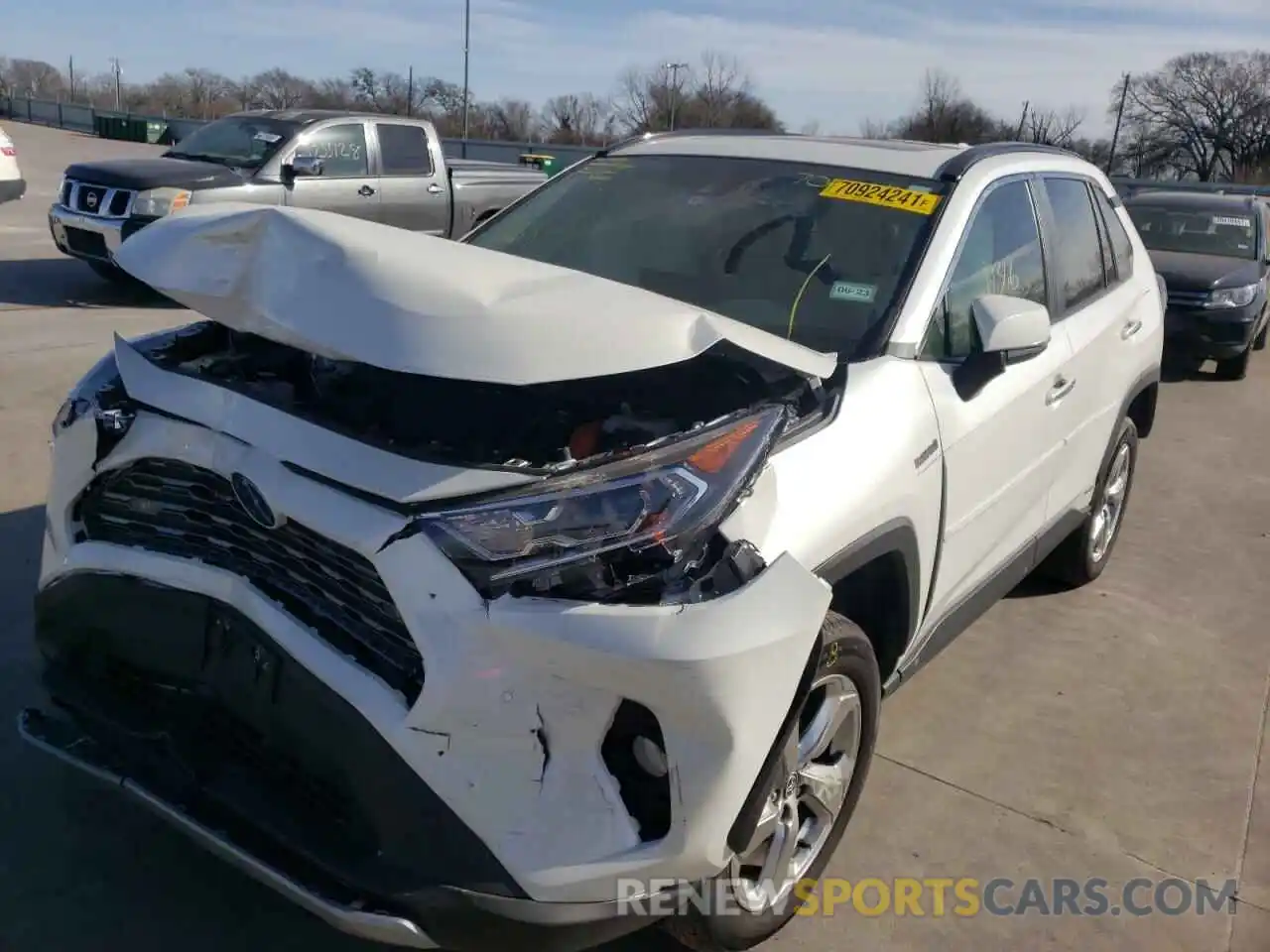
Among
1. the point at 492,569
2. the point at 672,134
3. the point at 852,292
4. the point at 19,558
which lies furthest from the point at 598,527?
the point at 19,558

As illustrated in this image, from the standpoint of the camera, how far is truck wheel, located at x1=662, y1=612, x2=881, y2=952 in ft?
7.87

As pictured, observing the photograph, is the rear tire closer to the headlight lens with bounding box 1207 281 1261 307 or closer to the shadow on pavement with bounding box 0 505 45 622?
the headlight lens with bounding box 1207 281 1261 307

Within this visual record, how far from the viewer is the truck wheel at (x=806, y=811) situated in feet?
7.87

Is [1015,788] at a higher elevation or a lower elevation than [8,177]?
lower

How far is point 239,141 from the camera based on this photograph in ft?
35.6

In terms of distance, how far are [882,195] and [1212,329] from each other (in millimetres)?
8150

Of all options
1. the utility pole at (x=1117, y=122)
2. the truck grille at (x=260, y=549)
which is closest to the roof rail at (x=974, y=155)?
the truck grille at (x=260, y=549)

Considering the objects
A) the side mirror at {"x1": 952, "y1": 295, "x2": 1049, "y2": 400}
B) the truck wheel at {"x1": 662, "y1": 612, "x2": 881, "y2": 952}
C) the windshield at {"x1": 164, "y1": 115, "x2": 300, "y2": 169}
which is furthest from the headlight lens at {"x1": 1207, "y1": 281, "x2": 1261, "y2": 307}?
the truck wheel at {"x1": 662, "y1": 612, "x2": 881, "y2": 952}

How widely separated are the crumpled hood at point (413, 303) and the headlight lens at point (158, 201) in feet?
24.7

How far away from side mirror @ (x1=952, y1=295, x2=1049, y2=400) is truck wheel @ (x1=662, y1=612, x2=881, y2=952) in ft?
3.07

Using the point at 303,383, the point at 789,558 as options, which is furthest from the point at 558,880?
the point at 303,383

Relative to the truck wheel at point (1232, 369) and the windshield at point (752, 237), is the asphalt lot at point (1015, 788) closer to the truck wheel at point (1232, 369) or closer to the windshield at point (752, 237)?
the windshield at point (752, 237)

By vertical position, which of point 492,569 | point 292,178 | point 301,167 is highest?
point 301,167

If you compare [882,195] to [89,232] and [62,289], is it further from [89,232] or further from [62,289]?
[62,289]
